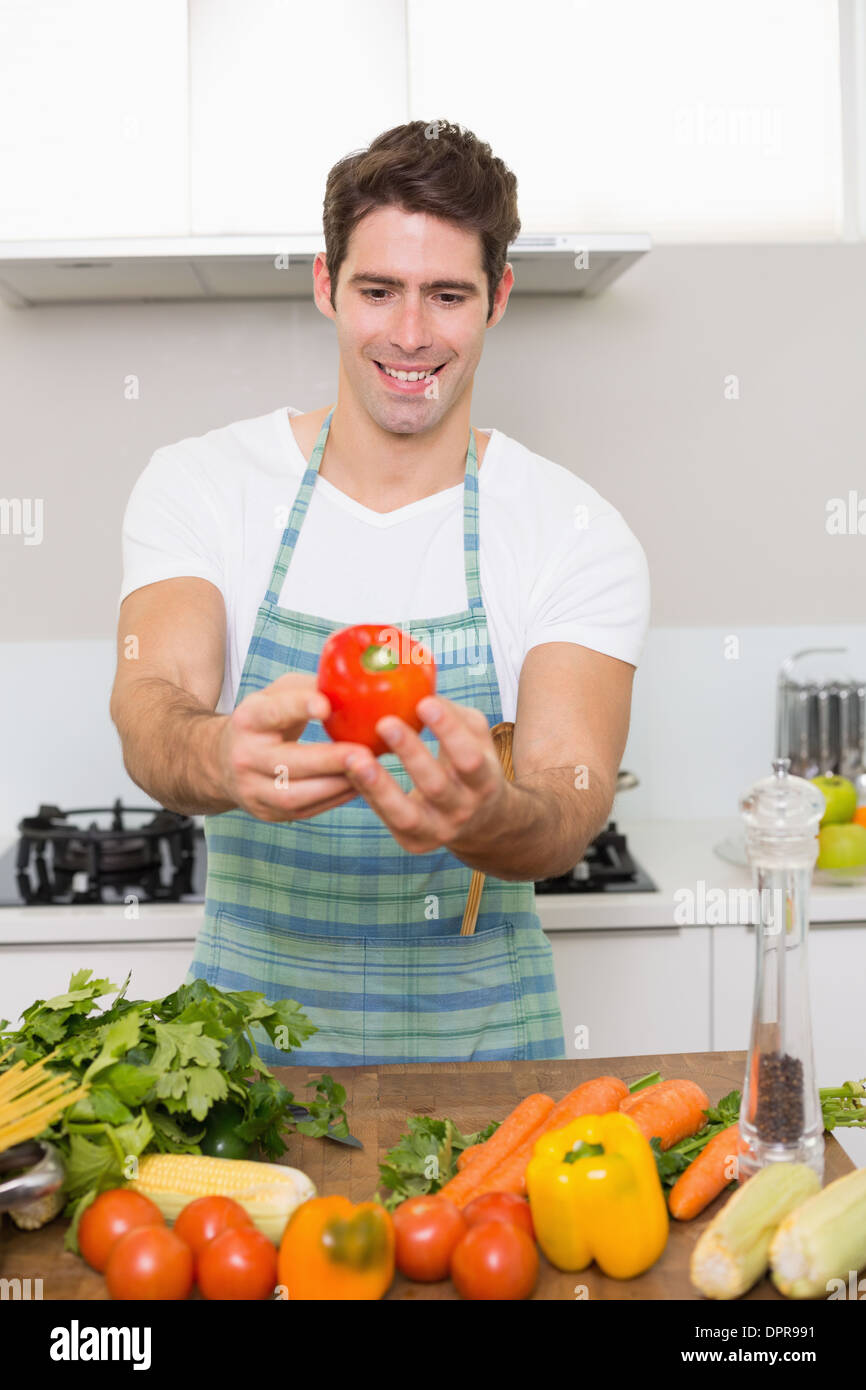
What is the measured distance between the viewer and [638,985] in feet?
6.96

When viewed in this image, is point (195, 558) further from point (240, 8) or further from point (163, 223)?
point (240, 8)

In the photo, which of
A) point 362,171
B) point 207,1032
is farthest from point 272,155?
point 207,1032

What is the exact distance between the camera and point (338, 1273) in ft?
2.77

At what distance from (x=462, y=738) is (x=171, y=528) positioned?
648mm

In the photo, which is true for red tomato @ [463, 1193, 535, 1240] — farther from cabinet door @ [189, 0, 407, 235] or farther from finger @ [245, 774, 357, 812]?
cabinet door @ [189, 0, 407, 235]

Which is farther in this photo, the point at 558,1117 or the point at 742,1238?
the point at 558,1117

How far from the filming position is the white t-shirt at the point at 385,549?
146 cm

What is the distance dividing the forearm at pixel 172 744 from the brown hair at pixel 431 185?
1.82ft

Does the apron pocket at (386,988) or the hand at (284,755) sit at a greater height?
the hand at (284,755)

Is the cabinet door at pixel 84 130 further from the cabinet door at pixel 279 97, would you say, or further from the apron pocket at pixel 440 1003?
the apron pocket at pixel 440 1003

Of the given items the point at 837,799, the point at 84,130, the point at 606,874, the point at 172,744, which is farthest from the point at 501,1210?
the point at 84,130

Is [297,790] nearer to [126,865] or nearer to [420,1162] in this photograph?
[420,1162]

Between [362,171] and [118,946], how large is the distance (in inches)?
49.0

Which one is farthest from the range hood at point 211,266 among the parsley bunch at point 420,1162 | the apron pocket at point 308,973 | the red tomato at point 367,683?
the parsley bunch at point 420,1162
